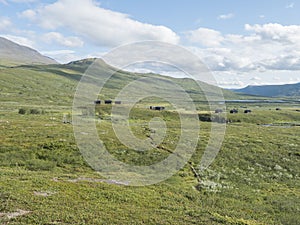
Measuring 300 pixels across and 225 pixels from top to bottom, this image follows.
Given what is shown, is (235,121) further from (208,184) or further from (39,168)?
(39,168)

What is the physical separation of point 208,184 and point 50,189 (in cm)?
1809

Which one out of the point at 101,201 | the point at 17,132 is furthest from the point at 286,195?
the point at 17,132

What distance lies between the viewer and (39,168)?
34844 millimetres

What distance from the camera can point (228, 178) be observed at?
3888 centimetres

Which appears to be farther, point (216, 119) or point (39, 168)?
point (216, 119)

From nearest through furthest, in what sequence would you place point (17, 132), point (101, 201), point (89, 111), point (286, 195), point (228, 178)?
point (101, 201)
point (286, 195)
point (228, 178)
point (17, 132)
point (89, 111)

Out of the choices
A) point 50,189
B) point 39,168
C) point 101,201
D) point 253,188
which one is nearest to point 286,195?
point 253,188

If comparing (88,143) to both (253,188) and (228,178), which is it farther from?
(253,188)

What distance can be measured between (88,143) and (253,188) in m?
24.8

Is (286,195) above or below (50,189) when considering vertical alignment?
below

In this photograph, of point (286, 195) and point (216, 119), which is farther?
point (216, 119)

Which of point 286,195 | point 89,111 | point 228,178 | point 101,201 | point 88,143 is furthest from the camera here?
point 89,111

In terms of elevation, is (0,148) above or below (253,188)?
above

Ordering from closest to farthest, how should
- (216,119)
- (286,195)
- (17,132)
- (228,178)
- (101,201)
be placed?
(101,201)
(286,195)
(228,178)
(17,132)
(216,119)
